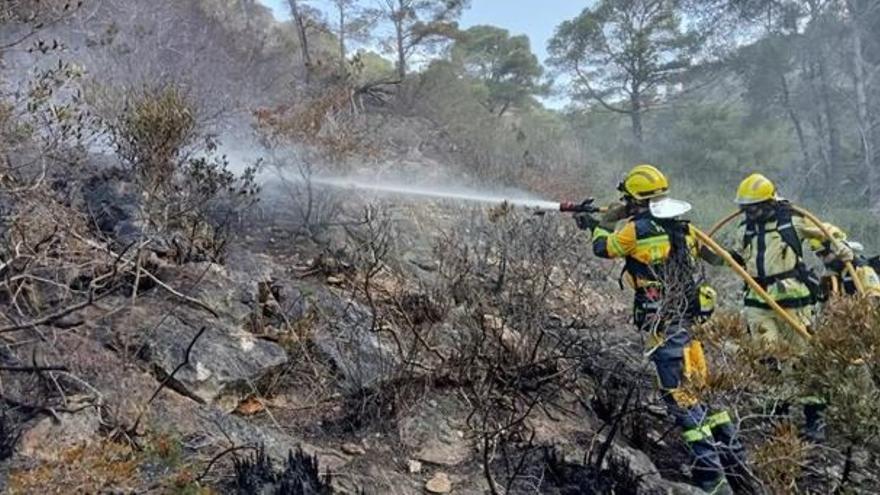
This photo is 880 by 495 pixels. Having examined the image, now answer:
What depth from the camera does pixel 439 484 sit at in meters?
3.32

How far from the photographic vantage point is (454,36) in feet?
54.7

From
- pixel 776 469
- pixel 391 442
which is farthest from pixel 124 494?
pixel 776 469

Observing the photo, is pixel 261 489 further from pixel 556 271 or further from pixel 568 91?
pixel 568 91

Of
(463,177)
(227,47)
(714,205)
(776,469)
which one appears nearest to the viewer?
(776,469)

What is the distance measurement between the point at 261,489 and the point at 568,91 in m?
21.6

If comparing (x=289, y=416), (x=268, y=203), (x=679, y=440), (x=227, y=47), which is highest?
(x=227, y=47)

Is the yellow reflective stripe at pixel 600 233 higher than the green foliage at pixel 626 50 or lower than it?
lower

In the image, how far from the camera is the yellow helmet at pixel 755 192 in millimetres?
4509

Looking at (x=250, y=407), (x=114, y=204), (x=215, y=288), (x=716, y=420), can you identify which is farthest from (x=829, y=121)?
(x=250, y=407)

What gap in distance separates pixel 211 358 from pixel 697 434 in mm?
2920

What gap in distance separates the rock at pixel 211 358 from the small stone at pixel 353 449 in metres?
0.72

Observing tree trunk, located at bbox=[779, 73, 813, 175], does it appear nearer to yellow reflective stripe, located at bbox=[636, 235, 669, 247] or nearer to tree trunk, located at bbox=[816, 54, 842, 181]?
tree trunk, located at bbox=[816, 54, 842, 181]

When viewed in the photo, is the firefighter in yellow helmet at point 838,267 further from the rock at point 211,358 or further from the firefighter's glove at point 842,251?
the rock at point 211,358

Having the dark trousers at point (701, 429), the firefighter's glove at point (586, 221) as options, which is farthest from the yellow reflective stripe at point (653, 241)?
the dark trousers at point (701, 429)
